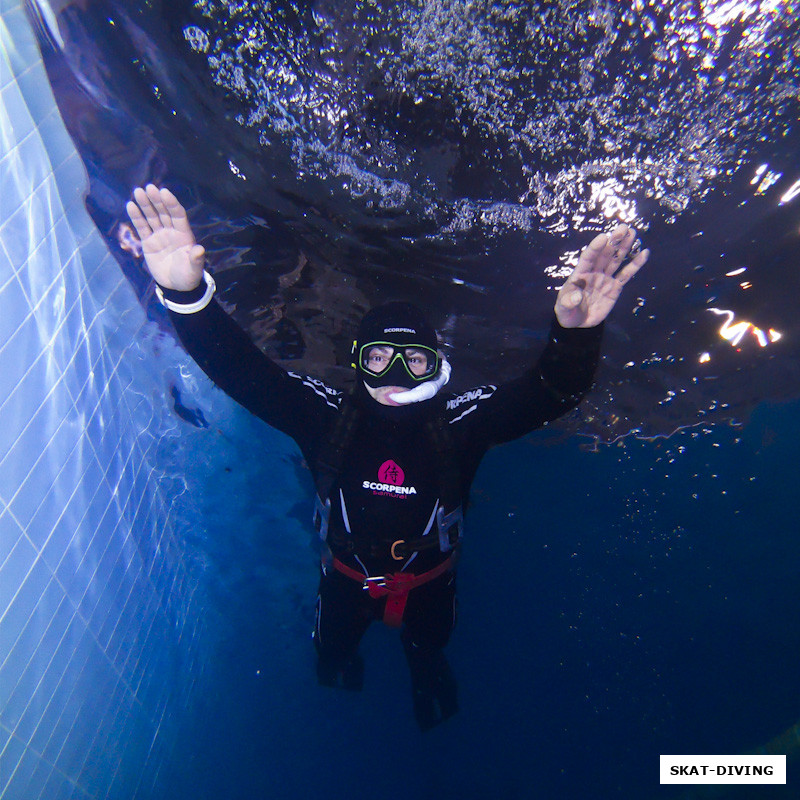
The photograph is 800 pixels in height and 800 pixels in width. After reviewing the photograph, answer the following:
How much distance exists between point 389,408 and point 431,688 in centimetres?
370

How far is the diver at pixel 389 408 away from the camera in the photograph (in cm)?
352

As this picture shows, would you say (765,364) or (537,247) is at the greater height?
(765,364)

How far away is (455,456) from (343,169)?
2.68 metres

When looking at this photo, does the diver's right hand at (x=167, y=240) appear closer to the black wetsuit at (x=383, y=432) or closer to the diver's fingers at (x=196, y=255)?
the diver's fingers at (x=196, y=255)

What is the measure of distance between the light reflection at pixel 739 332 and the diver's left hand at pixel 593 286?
142 inches

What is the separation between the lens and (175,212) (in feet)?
11.2

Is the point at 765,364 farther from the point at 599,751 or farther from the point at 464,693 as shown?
the point at 599,751

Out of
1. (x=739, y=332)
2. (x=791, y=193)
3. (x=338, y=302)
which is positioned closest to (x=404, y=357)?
(x=338, y=302)

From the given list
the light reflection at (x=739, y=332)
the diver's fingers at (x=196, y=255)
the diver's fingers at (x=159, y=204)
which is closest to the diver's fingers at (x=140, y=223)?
the diver's fingers at (x=159, y=204)

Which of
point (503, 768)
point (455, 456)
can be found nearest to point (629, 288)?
point (455, 456)

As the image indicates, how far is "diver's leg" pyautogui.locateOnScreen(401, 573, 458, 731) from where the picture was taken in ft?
16.6

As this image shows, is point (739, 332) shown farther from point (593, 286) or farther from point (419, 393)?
point (419, 393)

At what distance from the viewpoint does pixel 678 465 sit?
1031cm

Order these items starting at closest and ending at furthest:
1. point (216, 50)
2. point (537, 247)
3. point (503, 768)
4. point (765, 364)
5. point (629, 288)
Result: 1. point (216, 50)
2. point (537, 247)
3. point (629, 288)
4. point (765, 364)
5. point (503, 768)
